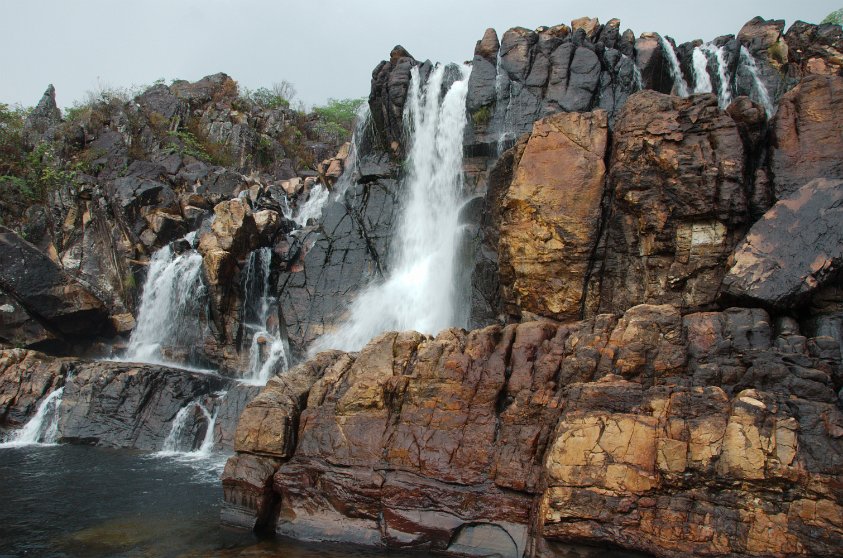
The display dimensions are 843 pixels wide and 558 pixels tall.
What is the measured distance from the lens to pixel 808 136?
11742mm

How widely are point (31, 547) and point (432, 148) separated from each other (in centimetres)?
1707

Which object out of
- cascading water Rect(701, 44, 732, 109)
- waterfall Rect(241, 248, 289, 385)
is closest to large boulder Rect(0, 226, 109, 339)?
waterfall Rect(241, 248, 289, 385)

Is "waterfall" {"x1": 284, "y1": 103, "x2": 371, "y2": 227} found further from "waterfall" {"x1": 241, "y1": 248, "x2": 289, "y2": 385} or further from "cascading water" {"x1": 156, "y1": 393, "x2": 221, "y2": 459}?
"cascading water" {"x1": 156, "y1": 393, "x2": 221, "y2": 459}

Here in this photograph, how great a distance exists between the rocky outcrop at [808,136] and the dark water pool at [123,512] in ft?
27.2

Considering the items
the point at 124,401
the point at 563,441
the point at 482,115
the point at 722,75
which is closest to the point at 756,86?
the point at 722,75

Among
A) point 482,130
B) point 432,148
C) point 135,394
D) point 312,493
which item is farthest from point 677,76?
point 135,394

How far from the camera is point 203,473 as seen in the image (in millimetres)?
13930

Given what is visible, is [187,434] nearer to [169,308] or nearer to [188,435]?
[188,435]

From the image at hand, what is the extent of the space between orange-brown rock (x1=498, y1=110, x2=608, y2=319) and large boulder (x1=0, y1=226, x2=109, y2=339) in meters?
17.7

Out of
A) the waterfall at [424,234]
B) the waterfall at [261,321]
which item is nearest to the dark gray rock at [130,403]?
the waterfall at [261,321]

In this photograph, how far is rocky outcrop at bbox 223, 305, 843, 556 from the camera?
765 centimetres

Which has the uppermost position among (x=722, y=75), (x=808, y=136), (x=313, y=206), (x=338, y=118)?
(x=338, y=118)

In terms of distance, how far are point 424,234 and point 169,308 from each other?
1033cm

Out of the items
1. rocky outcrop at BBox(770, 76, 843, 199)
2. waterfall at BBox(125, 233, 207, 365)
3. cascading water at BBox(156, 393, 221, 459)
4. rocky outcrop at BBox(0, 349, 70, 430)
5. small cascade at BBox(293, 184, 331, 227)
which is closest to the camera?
rocky outcrop at BBox(770, 76, 843, 199)
